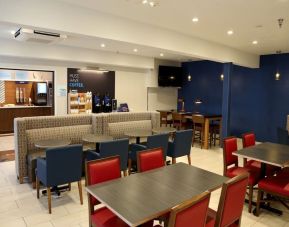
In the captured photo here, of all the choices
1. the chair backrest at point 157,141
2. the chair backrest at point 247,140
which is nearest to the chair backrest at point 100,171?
the chair backrest at point 157,141

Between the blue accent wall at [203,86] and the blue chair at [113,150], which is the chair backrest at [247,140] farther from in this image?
the blue accent wall at [203,86]

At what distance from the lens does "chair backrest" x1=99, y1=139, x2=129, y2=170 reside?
3838 millimetres

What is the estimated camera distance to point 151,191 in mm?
2297

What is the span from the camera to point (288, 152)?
12.9 feet

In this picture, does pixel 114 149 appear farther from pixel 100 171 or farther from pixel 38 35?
pixel 38 35

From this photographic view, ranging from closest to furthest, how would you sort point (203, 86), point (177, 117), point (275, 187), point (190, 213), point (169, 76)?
point (190, 213), point (275, 187), point (177, 117), point (203, 86), point (169, 76)

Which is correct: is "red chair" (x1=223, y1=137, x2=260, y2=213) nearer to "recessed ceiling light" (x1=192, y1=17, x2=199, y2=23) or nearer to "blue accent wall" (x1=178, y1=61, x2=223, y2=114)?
"recessed ceiling light" (x1=192, y1=17, x2=199, y2=23)

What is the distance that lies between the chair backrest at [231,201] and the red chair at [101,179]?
88cm

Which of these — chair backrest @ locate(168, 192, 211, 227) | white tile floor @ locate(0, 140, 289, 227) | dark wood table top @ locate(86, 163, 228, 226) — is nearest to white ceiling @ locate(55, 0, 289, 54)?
dark wood table top @ locate(86, 163, 228, 226)

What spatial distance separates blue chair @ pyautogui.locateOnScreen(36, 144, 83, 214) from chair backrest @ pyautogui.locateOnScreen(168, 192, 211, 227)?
87.4 inches

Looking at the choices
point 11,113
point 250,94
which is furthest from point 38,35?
point 250,94

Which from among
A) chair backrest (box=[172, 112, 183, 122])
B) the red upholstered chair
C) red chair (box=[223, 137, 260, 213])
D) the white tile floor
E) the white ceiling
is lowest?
the white tile floor

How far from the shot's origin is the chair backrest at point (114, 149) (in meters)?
3.84

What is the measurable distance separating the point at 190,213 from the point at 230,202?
58cm
